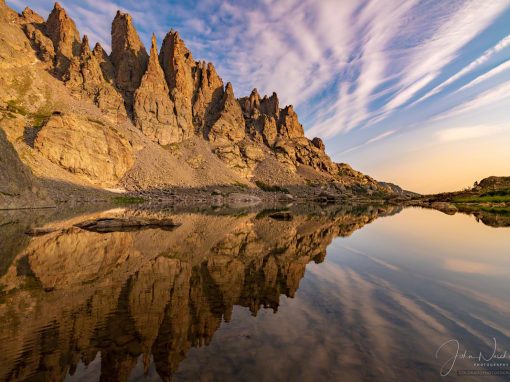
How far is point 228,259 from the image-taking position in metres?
18.9

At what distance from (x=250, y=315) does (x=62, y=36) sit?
219m

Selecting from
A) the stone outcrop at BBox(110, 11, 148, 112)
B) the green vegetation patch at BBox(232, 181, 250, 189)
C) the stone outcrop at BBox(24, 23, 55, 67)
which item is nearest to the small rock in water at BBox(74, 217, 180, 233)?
the green vegetation patch at BBox(232, 181, 250, 189)

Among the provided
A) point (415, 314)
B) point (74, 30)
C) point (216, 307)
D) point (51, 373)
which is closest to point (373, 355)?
point (415, 314)

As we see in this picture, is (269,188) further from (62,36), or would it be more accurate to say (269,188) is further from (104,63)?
(62,36)

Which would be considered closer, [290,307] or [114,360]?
[114,360]

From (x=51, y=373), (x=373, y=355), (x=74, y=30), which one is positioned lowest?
(x=51, y=373)

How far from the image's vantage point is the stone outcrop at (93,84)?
15325 centimetres

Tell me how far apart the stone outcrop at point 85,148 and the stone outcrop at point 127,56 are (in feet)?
194

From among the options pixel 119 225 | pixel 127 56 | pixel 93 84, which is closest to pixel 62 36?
pixel 127 56

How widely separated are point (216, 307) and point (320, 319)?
3852 mm

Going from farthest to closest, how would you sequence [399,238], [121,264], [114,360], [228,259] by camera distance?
[399,238] < [228,259] < [121,264] < [114,360]

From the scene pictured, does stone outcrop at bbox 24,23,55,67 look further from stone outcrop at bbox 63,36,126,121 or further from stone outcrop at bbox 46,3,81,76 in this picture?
stone outcrop at bbox 63,36,126,121

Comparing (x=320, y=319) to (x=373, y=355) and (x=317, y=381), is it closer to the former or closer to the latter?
(x=373, y=355)
